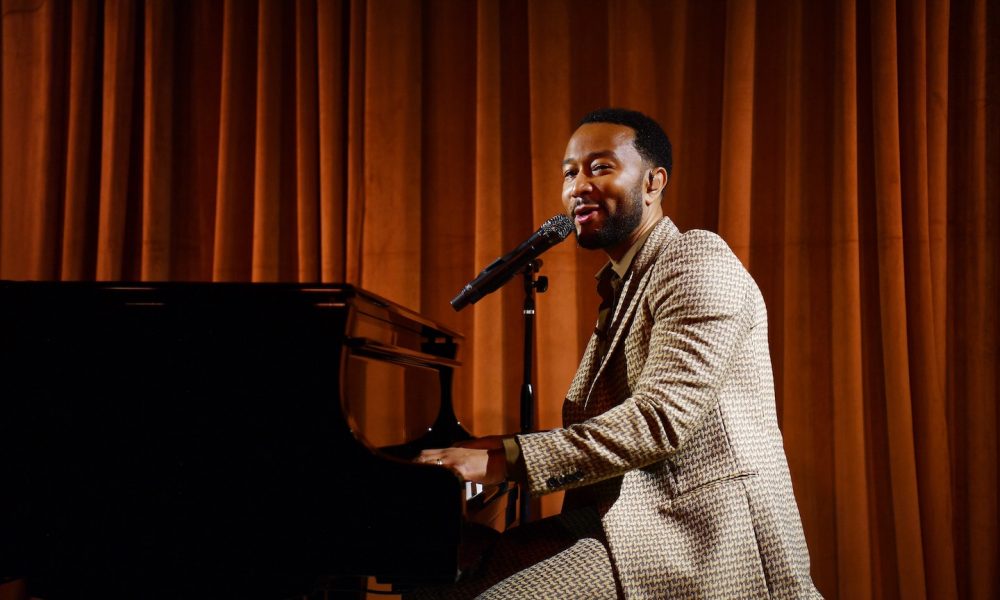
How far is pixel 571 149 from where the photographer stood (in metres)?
1.86

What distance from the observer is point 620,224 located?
70.2 inches

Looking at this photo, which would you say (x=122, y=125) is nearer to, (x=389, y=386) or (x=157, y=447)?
(x=389, y=386)

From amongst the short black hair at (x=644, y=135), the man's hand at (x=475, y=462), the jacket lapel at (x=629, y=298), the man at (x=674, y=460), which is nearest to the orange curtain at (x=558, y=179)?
the short black hair at (x=644, y=135)

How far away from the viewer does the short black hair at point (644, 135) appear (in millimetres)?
1849

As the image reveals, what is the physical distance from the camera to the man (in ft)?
4.30

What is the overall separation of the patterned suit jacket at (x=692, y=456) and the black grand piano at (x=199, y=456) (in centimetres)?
27

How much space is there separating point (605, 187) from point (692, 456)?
687mm

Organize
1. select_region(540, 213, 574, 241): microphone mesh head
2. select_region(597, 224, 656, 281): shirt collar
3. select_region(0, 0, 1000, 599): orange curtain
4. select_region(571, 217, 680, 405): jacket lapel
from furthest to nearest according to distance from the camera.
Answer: select_region(0, 0, 1000, 599): orange curtain < select_region(540, 213, 574, 241): microphone mesh head < select_region(597, 224, 656, 281): shirt collar < select_region(571, 217, 680, 405): jacket lapel

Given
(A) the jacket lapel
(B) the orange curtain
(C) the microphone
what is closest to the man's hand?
(A) the jacket lapel

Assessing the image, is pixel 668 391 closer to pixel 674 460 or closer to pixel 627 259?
pixel 674 460

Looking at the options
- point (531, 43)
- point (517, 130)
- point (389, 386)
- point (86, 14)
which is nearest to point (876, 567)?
point (389, 386)

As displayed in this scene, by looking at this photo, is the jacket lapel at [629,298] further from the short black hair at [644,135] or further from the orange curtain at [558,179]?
the orange curtain at [558,179]

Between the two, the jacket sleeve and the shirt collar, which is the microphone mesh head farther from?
the jacket sleeve

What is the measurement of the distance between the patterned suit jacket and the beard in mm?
298
